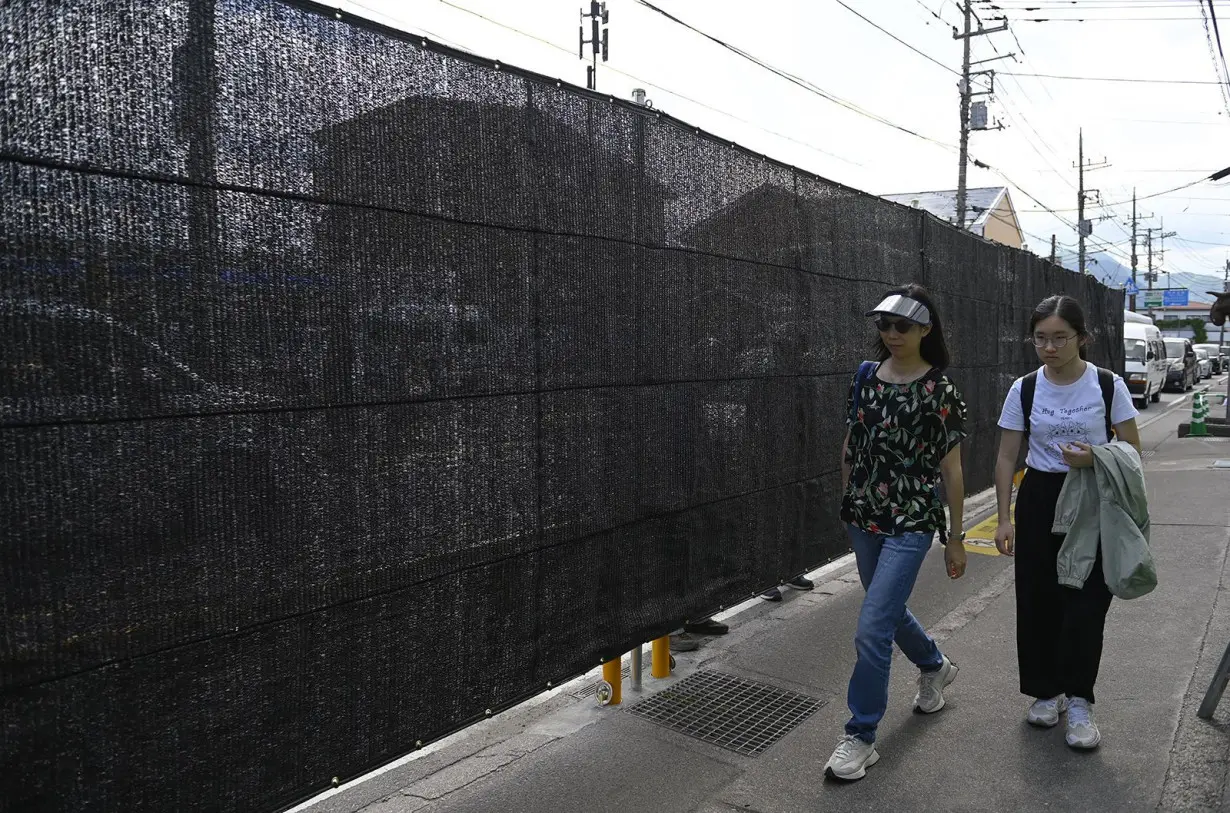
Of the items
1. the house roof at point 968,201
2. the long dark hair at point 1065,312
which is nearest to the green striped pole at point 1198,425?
the long dark hair at point 1065,312

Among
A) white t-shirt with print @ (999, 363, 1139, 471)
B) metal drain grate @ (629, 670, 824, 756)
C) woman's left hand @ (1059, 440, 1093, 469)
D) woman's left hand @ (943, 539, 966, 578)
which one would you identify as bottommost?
metal drain grate @ (629, 670, 824, 756)

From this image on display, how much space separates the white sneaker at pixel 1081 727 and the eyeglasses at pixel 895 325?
1.67 meters

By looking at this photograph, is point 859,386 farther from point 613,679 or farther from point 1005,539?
point 613,679

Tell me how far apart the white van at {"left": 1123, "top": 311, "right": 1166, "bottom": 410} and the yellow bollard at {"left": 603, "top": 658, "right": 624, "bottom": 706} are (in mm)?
24199

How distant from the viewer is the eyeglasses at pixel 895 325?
11.9 ft

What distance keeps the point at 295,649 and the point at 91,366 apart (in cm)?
94

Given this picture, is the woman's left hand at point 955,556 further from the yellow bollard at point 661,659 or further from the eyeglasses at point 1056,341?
the yellow bollard at point 661,659

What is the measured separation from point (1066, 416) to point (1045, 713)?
127 cm

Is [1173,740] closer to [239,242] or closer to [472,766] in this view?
[472,766]

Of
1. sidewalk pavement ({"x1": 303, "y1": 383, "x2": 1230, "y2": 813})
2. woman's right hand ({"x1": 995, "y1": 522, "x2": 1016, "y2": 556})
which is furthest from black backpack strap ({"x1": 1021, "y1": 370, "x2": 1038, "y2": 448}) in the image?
sidewalk pavement ({"x1": 303, "y1": 383, "x2": 1230, "y2": 813})

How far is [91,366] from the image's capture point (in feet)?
6.89

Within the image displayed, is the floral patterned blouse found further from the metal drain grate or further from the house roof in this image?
the house roof

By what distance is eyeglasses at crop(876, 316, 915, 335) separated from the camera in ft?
11.9

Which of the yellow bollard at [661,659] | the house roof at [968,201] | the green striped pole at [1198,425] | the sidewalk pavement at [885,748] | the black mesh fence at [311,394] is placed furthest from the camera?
the house roof at [968,201]
